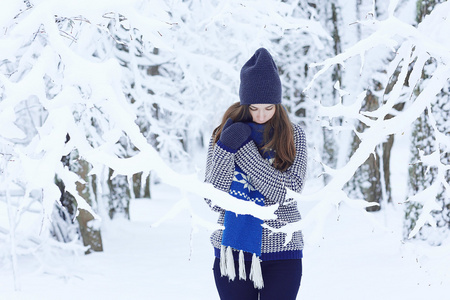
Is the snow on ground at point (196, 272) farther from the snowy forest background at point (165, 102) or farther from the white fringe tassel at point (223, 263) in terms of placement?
the white fringe tassel at point (223, 263)

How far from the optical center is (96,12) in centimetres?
171

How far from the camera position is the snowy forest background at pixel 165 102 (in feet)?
5.47

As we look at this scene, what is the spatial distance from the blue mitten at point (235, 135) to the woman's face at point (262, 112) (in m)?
0.10

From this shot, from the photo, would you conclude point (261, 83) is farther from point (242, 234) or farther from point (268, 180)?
point (242, 234)

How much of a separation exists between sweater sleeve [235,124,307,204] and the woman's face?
145 millimetres

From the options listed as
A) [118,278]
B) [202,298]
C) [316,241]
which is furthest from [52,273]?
[316,241]

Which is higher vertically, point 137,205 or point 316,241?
→ point 316,241

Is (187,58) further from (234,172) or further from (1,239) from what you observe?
(234,172)

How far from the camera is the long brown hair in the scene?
9.11ft

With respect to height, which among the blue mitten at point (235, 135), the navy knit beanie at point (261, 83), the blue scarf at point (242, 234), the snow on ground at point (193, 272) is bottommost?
the snow on ground at point (193, 272)

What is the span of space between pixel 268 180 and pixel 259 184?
0.05m

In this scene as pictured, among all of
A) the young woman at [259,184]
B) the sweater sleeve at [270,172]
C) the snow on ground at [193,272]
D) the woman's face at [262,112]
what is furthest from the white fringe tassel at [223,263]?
the snow on ground at [193,272]

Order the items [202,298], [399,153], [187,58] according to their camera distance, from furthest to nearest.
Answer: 1. [399,153]
2. [187,58]
3. [202,298]

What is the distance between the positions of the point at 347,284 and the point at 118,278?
8.28ft
